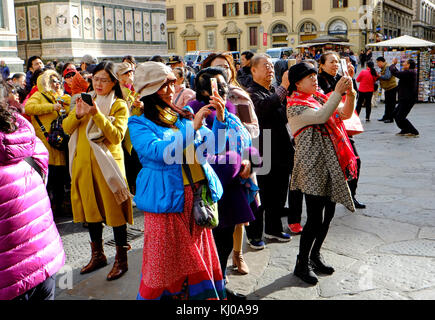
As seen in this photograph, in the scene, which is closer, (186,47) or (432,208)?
(432,208)

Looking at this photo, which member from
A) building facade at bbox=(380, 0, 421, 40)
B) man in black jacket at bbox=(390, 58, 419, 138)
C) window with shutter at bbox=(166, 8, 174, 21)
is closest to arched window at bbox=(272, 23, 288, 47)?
building facade at bbox=(380, 0, 421, 40)

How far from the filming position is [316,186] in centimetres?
347

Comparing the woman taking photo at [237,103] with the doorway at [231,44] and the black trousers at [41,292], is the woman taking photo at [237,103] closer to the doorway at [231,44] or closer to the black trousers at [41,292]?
the black trousers at [41,292]

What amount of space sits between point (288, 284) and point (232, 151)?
1.35 meters

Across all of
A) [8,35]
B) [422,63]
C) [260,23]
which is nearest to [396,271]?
[8,35]

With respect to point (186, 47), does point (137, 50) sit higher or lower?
lower


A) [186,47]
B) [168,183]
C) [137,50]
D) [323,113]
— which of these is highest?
[186,47]

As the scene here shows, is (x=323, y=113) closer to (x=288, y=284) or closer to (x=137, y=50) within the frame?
(x=288, y=284)

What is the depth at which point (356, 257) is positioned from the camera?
13.6ft

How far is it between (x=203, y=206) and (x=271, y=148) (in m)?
2.15

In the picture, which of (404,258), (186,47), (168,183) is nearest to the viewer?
(168,183)

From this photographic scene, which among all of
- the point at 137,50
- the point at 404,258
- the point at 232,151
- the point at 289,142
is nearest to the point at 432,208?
the point at 404,258

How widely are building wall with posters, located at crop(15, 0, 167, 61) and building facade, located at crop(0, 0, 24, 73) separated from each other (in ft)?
23.7

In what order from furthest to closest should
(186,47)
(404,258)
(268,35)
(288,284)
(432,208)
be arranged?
(186,47) < (268,35) < (432,208) < (404,258) < (288,284)
